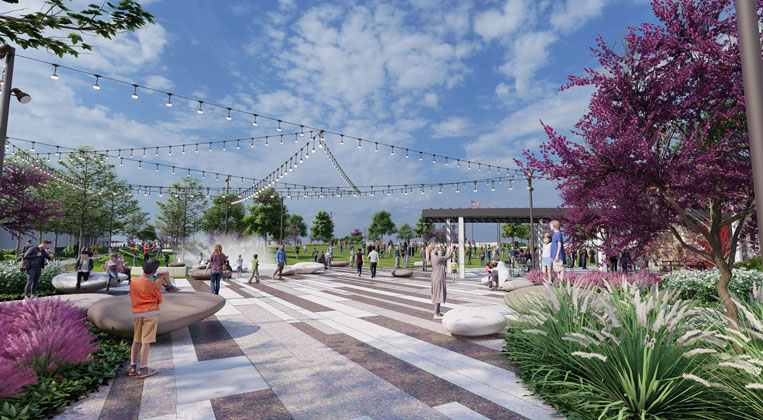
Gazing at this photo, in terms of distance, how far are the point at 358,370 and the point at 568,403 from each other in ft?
8.47

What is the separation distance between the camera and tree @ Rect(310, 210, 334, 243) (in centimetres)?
8581

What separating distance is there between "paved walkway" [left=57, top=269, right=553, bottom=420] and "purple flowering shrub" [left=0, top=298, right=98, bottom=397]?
0.68 meters

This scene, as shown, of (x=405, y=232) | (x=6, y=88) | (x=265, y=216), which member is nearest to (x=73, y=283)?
(x=6, y=88)

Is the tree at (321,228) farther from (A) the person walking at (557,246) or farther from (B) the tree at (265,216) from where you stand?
(A) the person walking at (557,246)

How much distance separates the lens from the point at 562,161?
19.2 feet

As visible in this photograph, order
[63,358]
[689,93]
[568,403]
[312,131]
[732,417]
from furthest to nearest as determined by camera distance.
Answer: [312,131]
[689,93]
[63,358]
[568,403]
[732,417]

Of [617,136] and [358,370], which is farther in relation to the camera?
[617,136]

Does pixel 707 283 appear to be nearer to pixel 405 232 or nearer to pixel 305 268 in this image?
pixel 305 268

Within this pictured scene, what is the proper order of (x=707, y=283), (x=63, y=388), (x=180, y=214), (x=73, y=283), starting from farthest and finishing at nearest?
(x=180, y=214), (x=73, y=283), (x=707, y=283), (x=63, y=388)

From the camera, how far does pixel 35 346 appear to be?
441 cm

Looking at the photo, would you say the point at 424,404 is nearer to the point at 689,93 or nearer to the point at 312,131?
the point at 689,93

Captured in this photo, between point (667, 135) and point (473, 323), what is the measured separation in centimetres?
450

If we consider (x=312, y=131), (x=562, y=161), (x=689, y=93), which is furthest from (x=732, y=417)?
(x=312, y=131)

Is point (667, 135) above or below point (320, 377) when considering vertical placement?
above
